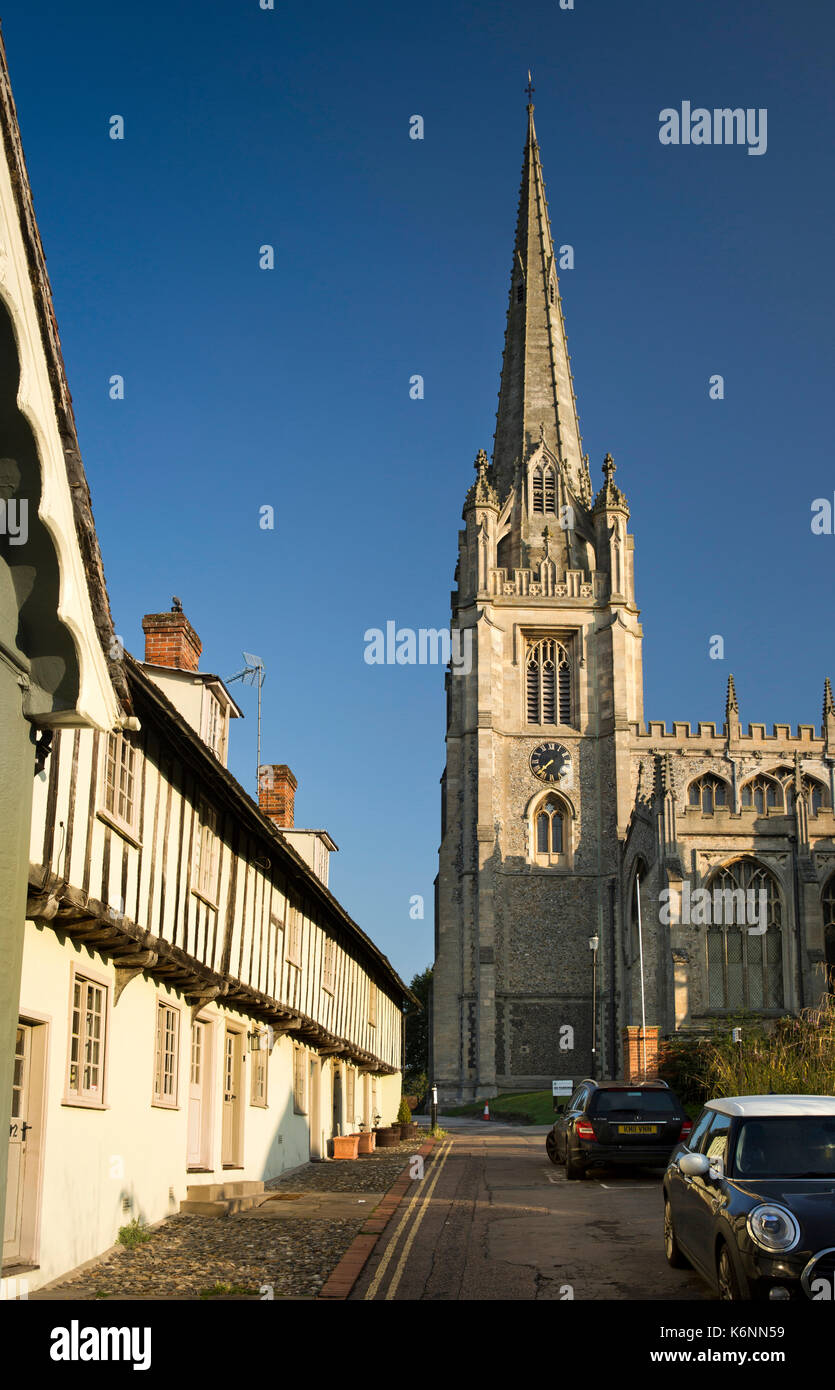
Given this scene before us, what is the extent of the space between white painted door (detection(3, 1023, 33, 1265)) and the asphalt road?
228 cm

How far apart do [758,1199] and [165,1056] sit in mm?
7208

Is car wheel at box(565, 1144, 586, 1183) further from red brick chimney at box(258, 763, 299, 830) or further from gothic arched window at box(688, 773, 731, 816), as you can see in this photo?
gothic arched window at box(688, 773, 731, 816)

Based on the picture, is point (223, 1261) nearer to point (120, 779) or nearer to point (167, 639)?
point (120, 779)

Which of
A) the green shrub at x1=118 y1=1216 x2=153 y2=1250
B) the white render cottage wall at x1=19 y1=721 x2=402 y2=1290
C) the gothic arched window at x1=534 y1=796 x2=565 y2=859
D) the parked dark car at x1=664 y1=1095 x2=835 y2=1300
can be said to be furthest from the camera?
the gothic arched window at x1=534 y1=796 x2=565 y2=859

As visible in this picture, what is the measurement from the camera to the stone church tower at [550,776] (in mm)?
55312

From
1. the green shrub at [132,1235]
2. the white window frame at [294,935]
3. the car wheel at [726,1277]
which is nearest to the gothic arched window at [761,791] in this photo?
the white window frame at [294,935]

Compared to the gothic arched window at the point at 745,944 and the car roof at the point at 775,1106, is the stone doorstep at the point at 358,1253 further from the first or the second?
the gothic arched window at the point at 745,944

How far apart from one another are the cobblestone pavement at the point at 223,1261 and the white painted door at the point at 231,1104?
2292mm

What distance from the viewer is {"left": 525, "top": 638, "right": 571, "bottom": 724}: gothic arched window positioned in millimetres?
60781

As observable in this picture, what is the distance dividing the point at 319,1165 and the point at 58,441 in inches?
732

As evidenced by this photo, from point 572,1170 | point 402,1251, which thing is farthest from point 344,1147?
point 402,1251

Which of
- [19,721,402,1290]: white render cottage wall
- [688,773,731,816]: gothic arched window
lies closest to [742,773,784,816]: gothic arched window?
[688,773,731,816]: gothic arched window

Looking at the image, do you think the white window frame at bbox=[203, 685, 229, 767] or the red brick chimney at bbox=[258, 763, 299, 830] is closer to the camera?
the white window frame at bbox=[203, 685, 229, 767]
